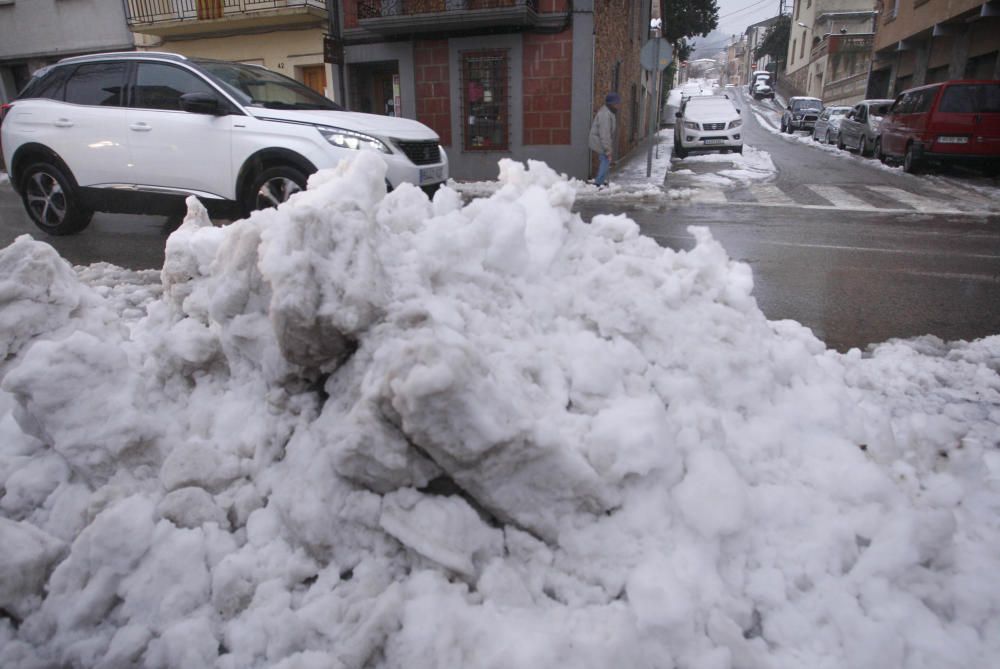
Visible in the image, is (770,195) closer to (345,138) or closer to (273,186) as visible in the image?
(345,138)

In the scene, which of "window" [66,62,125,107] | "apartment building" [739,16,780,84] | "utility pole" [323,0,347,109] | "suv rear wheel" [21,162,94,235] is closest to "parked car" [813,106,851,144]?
"utility pole" [323,0,347,109]

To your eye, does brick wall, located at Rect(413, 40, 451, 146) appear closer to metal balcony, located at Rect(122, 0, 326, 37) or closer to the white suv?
metal balcony, located at Rect(122, 0, 326, 37)

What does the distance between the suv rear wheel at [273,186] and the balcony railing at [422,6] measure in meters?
9.47

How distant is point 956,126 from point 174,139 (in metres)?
16.1

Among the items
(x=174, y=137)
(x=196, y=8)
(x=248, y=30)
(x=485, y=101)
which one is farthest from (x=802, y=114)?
(x=174, y=137)

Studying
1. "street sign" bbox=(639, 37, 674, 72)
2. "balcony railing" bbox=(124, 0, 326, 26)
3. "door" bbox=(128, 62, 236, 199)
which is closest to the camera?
"door" bbox=(128, 62, 236, 199)

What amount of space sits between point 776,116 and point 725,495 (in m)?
51.8

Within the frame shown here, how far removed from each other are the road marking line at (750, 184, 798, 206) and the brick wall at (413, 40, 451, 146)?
711 centimetres

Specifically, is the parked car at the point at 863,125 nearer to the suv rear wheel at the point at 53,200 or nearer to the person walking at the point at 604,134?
the person walking at the point at 604,134

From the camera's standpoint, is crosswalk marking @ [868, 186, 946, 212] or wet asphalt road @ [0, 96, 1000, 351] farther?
crosswalk marking @ [868, 186, 946, 212]

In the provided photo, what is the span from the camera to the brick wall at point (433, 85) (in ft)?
51.5

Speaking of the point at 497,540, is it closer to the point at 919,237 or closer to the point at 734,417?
the point at 734,417

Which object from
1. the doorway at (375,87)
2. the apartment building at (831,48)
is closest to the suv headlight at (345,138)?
the doorway at (375,87)

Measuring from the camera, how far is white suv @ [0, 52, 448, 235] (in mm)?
6480
